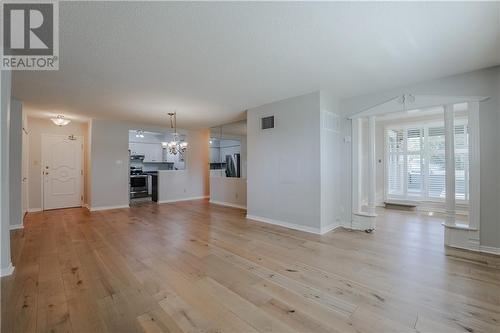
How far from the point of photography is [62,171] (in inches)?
266

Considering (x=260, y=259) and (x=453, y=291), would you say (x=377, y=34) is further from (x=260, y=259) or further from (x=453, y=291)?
(x=260, y=259)

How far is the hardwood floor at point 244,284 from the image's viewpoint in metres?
1.79

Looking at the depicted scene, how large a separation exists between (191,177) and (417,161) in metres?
7.51

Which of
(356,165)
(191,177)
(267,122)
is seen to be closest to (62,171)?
(191,177)

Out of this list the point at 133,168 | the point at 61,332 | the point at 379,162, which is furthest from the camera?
the point at 133,168

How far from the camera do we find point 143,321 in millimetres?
1782

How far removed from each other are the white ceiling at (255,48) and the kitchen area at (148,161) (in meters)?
4.20

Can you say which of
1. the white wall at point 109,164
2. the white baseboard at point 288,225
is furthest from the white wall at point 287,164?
the white wall at point 109,164

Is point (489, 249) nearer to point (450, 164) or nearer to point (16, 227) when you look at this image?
point (450, 164)

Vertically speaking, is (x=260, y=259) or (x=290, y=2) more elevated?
(x=290, y=2)

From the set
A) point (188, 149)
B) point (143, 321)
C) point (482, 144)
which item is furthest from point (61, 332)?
point (188, 149)

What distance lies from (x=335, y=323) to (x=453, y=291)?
1.43 m

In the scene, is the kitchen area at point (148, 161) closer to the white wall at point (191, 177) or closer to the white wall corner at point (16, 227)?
the white wall at point (191, 177)

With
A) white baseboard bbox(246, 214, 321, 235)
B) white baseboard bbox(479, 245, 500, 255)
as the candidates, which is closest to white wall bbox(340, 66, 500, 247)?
white baseboard bbox(479, 245, 500, 255)
